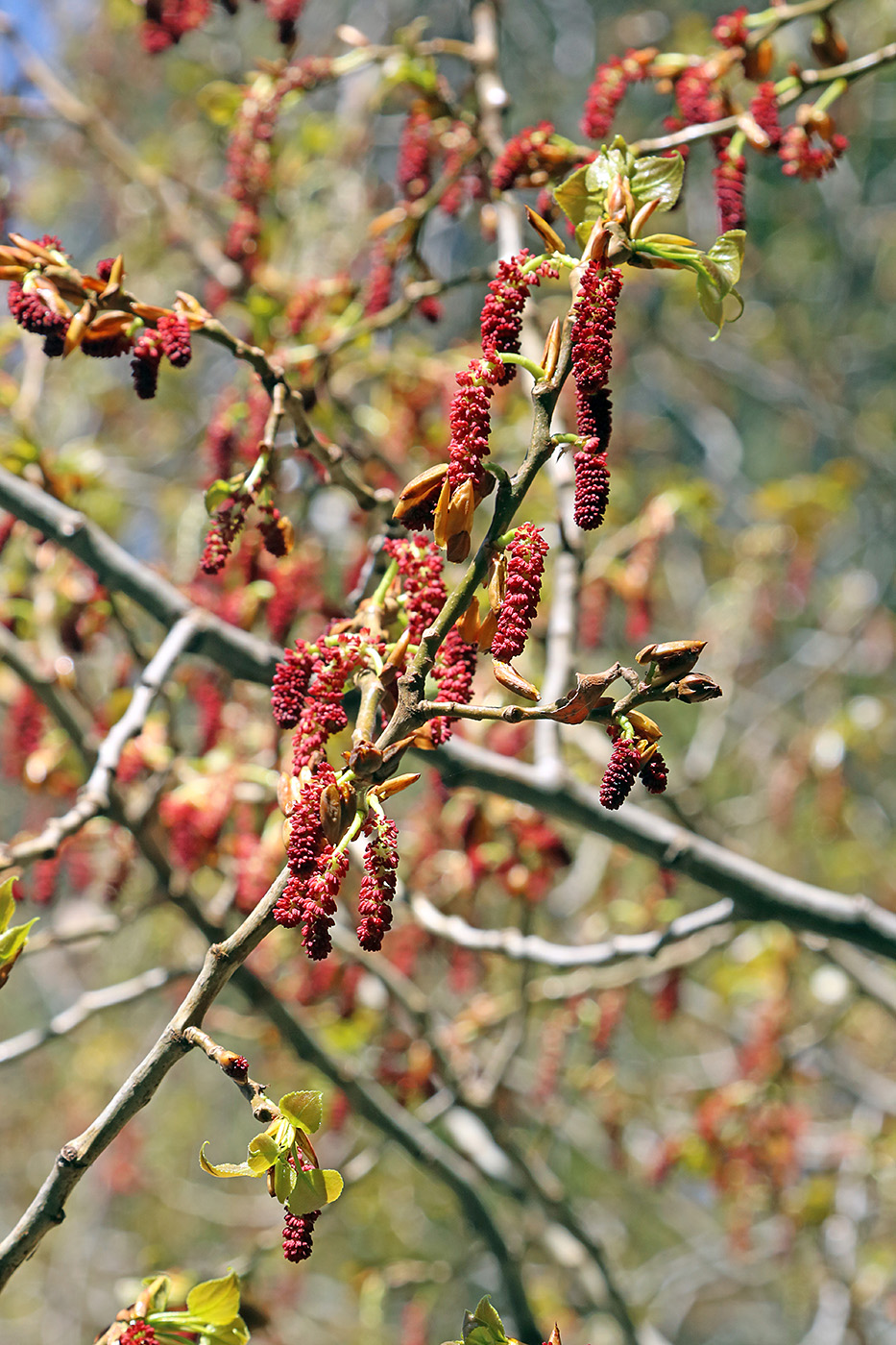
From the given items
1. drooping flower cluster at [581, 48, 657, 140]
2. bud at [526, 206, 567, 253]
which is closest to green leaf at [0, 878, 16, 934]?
bud at [526, 206, 567, 253]

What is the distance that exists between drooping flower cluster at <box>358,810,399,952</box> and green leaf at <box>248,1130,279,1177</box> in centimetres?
20

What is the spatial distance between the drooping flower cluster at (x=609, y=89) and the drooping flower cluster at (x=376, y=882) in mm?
1249

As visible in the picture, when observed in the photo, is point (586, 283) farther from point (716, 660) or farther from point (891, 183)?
point (891, 183)

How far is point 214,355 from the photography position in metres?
5.67

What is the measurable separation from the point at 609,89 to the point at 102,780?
1269 mm

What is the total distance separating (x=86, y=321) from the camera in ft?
3.87

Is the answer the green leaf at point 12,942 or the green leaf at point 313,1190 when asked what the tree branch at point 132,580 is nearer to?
the green leaf at point 12,942

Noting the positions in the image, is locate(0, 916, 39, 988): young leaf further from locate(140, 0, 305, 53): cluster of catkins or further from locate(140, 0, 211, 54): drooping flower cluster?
locate(140, 0, 211, 54): drooping flower cluster

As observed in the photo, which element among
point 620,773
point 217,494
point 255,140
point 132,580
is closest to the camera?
point 620,773

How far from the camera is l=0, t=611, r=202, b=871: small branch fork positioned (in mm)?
1340

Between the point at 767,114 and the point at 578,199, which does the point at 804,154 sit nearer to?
the point at 767,114

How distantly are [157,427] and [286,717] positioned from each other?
443 cm

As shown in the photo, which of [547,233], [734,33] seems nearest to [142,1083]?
[547,233]

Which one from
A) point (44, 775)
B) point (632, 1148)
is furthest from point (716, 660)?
point (44, 775)
